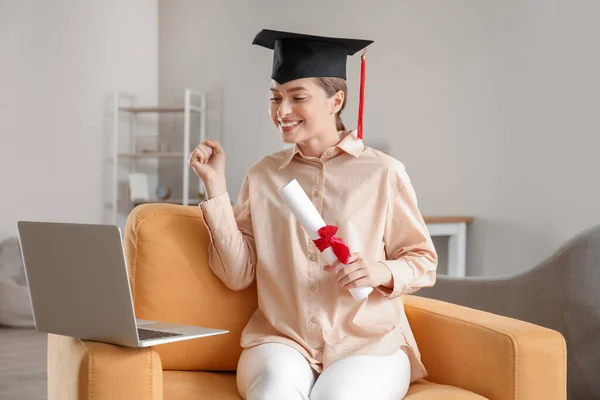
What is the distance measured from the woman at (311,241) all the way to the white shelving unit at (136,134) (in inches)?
172

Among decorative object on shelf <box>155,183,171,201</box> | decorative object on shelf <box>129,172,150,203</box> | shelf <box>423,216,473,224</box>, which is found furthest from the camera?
decorative object on shelf <box>155,183,171,201</box>

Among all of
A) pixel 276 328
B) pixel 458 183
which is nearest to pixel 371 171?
pixel 276 328

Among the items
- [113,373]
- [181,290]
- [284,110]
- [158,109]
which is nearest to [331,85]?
[284,110]

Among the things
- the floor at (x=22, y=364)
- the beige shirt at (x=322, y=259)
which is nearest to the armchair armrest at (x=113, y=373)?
the beige shirt at (x=322, y=259)

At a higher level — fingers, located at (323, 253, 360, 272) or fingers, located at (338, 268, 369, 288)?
fingers, located at (323, 253, 360, 272)

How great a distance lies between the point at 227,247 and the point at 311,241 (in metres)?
0.19

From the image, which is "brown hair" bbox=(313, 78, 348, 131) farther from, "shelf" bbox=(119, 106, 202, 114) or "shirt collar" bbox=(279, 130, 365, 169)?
"shelf" bbox=(119, 106, 202, 114)

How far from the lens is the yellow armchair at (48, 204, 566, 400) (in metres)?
1.70

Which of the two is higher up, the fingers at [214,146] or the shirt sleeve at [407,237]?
the fingers at [214,146]

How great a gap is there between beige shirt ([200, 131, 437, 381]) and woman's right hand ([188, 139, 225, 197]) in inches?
1.7

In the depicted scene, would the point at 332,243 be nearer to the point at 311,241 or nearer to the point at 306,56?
the point at 311,241

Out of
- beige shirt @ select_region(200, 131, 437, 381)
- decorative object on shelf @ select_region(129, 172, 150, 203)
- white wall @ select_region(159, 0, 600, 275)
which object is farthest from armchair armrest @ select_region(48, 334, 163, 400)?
decorative object on shelf @ select_region(129, 172, 150, 203)

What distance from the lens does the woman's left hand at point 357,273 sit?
172 cm

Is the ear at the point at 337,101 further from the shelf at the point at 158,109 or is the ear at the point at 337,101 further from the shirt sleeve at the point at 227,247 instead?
the shelf at the point at 158,109
